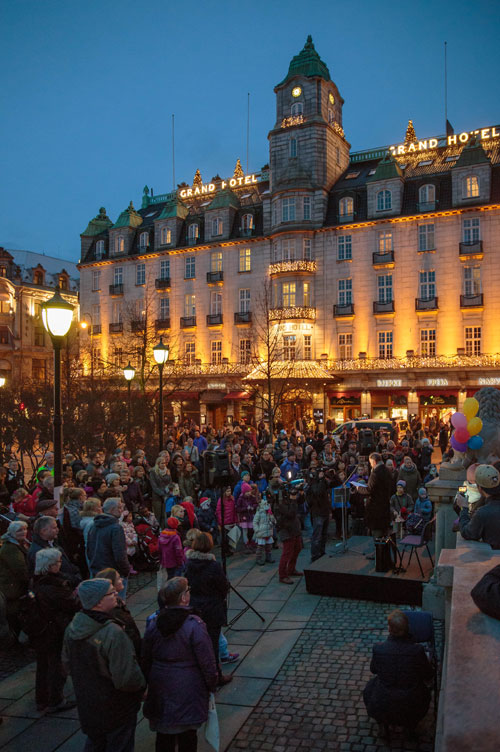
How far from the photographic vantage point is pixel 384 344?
40.9m

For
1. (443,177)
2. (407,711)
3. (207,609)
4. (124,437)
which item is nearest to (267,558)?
(207,609)

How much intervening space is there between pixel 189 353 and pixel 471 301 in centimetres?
2217

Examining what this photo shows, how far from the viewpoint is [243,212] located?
46.9 metres

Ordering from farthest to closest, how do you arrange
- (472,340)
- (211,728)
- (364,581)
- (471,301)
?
(472,340), (471,301), (364,581), (211,728)

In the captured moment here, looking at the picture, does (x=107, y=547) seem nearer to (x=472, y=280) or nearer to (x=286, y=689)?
(x=286, y=689)

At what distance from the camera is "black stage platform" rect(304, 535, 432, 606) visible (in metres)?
8.81

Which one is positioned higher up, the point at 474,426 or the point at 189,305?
the point at 189,305

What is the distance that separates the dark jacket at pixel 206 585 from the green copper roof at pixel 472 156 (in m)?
38.9

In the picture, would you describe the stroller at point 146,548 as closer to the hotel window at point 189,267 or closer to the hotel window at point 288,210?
the hotel window at point 288,210

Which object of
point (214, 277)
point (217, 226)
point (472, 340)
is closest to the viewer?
point (472, 340)

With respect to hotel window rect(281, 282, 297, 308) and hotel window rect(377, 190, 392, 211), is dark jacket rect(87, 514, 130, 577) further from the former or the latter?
hotel window rect(377, 190, 392, 211)

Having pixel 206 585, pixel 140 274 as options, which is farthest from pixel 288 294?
pixel 206 585

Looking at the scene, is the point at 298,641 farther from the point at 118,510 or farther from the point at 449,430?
the point at 449,430

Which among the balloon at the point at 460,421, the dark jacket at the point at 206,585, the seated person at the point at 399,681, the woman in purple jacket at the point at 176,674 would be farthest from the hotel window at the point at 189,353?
the woman in purple jacket at the point at 176,674
